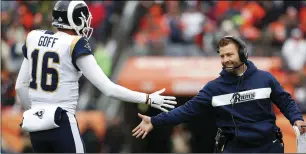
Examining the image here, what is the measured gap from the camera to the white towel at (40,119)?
6.47 metres

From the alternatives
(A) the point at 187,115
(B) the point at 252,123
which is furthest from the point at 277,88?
(A) the point at 187,115

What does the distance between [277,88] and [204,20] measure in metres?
9.03

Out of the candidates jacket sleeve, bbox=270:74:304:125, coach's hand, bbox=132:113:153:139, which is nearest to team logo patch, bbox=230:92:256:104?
jacket sleeve, bbox=270:74:304:125

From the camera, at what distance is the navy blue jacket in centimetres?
659

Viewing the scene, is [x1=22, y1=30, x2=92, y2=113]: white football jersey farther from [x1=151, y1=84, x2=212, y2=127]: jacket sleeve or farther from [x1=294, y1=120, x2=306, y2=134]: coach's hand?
[x1=294, y1=120, x2=306, y2=134]: coach's hand

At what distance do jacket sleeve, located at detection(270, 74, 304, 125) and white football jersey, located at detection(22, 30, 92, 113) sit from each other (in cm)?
149

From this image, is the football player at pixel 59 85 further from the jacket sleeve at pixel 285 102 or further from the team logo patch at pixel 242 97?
the jacket sleeve at pixel 285 102

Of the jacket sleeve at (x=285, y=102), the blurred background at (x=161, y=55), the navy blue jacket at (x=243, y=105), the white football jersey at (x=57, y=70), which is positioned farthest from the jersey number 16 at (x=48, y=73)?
the blurred background at (x=161, y=55)

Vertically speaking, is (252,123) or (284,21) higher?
(284,21)

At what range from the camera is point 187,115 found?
6.72 meters

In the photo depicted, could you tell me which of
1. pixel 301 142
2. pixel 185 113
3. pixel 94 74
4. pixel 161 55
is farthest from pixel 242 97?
pixel 161 55

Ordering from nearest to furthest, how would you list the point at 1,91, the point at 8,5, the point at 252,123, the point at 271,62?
the point at 252,123, the point at 271,62, the point at 1,91, the point at 8,5

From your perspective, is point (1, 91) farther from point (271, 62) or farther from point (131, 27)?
point (271, 62)

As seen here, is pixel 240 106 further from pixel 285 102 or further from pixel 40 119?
pixel 40 119
